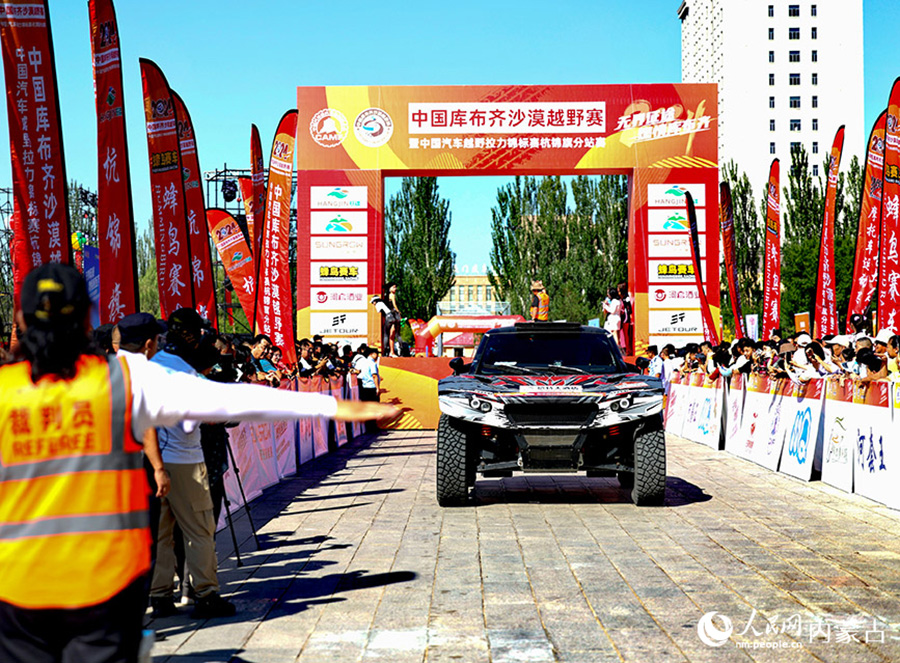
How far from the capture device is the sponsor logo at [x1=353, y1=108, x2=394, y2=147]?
30172 mm

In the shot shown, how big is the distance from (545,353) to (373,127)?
63.3 ft

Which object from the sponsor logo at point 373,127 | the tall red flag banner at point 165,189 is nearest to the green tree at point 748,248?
the sponsor logo at point 373,127

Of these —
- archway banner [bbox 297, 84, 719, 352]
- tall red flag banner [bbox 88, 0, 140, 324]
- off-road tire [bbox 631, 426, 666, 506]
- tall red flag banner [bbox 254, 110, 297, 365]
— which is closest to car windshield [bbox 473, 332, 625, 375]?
off-road tire [bbox 631, 426, 666, 506]

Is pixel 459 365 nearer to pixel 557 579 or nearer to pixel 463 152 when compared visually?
pixel 557 579

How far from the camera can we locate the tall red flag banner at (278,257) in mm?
19891

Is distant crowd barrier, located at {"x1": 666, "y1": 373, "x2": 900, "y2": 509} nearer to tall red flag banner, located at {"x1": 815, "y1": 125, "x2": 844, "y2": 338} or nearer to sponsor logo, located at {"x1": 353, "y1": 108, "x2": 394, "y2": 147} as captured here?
tall red flag banner, located at {"x1": 815, "y1": 125, "x2": 844, "y2": 338}

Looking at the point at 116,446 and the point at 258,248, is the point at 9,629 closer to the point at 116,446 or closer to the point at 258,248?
the point at 116,446

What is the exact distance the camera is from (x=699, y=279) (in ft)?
91.7

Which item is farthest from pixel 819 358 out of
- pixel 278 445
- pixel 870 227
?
pixel 278 445

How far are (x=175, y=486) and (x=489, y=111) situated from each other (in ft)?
81.0

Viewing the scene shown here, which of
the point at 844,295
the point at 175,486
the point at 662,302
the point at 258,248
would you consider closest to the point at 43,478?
the point at 175,486

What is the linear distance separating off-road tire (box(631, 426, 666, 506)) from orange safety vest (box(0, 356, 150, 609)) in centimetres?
830

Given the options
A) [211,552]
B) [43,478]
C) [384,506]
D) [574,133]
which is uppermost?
[574,133]

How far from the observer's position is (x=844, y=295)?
211 feet
